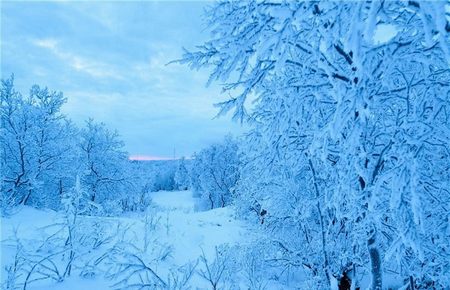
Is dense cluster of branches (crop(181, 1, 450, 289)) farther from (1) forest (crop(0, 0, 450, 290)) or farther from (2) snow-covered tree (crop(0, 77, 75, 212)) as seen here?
(2) snow-covered tree (crop(0, 77, 75, 212))

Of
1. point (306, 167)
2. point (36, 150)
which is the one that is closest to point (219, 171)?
point (36, 150)

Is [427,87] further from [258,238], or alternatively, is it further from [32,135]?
[32,135]

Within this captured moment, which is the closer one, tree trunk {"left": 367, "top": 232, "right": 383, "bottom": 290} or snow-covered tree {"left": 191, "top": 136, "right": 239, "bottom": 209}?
tree trunk {"left": 367, "top": 232, "right": 383, "bottom": 290}

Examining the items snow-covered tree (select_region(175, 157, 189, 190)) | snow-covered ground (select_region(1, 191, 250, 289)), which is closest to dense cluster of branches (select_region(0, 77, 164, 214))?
snow-covered ground (select_region(1, 191, 250, 289))

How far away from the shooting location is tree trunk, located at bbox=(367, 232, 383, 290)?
3830mm

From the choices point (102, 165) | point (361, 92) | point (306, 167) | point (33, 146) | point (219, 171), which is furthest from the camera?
point (219, 171)

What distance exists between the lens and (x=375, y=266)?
3898 mm

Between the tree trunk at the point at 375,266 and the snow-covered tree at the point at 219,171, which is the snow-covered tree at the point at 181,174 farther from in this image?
the tree trunk at the point at 375,266

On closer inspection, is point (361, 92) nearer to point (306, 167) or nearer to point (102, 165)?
point (306, 167)

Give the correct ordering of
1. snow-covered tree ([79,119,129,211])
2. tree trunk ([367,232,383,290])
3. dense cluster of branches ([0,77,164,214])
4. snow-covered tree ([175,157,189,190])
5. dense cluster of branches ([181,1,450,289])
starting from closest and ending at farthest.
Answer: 1. dense cluster of branches ([181,1,450,289])
2. tree trunk ([367,232,383,290])
3. dense cluster of branches ([0,77,164,214])
4. snow-covered tree ([79,119,129,211])
5. snow-covered tree ([175,157,189,190])

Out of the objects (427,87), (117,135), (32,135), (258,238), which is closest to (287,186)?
(258,238)

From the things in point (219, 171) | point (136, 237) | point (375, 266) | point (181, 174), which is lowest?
point (136, 237)

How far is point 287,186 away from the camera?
253 inches

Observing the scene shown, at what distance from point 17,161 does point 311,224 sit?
1486 cm
